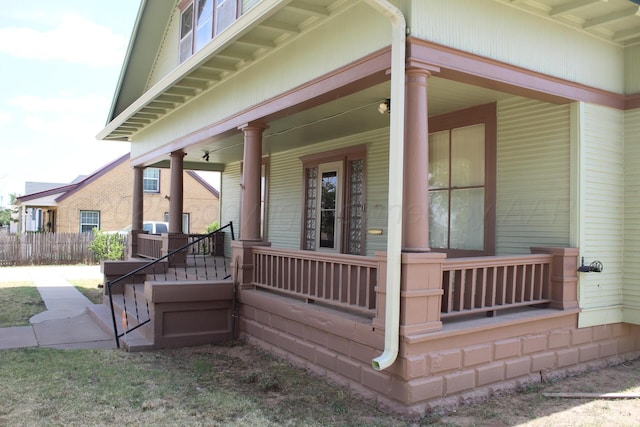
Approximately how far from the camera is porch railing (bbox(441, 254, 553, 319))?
5031mm

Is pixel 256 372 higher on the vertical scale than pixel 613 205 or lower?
lower

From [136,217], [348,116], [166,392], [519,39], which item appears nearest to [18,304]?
[136,217]

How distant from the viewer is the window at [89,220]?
80.4 ft

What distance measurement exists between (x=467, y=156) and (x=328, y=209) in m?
3.52

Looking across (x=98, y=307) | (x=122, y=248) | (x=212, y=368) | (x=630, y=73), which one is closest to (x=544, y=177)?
(x=630, y=73)

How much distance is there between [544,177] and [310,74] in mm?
3080

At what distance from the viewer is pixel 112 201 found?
2512 cm

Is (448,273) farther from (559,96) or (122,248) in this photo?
(122,248)

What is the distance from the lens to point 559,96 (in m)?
5.75

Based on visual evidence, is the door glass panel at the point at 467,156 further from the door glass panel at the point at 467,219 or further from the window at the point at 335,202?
the window at the point at 335,202

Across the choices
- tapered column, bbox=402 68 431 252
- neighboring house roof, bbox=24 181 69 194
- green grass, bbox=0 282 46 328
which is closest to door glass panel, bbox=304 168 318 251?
green grass, bbox=0 282 46 328

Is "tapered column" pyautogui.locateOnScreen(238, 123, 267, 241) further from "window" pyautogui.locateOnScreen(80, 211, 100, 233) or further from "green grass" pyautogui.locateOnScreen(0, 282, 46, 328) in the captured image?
"window" pyautogui.locateOnScreen(80, 211, 100, 233)

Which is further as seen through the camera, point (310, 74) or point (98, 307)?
point (98, 307)

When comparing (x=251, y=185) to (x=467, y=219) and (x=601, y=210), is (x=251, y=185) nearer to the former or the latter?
(x=467, y=219)
